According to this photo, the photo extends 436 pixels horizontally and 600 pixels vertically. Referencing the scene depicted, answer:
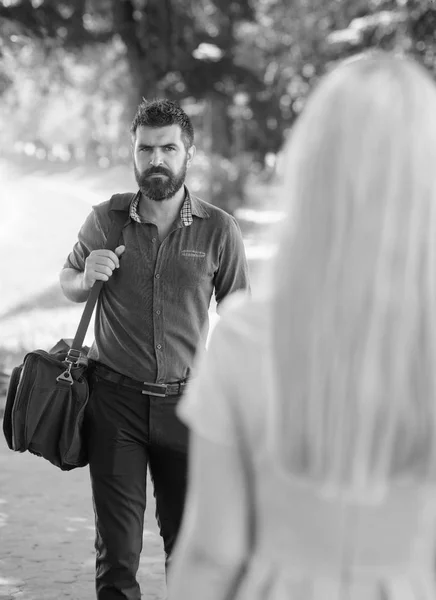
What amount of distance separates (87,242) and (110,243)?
23cm

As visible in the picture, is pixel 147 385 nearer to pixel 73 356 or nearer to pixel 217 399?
pixel 73 356

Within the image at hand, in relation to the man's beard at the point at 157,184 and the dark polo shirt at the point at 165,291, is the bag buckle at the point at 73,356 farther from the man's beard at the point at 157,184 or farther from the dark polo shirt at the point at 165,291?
the man's beard at the point at 157,184

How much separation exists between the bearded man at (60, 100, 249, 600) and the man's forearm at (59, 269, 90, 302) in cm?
1

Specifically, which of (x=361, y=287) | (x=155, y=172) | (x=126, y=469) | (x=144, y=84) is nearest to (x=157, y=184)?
(x=155, y=172)

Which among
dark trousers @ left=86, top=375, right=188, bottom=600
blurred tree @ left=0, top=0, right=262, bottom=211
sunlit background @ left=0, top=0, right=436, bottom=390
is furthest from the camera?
sunlit background @ left=0, top=0, right=436, bottom=390

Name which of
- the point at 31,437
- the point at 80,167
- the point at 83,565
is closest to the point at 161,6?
the point at 83,565

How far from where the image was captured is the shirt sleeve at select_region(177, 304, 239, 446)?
1.67 m

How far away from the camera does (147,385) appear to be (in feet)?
14.5

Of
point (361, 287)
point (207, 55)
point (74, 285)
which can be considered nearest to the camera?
point (361, 287)

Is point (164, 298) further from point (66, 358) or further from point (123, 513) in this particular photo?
point (123, 513)

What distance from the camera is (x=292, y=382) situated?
1559 millimetres

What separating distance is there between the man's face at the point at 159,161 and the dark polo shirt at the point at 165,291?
0.45 feet

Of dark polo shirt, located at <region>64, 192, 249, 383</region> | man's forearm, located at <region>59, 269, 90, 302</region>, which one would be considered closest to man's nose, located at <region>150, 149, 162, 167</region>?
dark polo shirt, located at <region>64, 192, 249, 383</region>

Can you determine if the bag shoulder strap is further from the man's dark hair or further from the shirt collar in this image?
the man's dark hair
